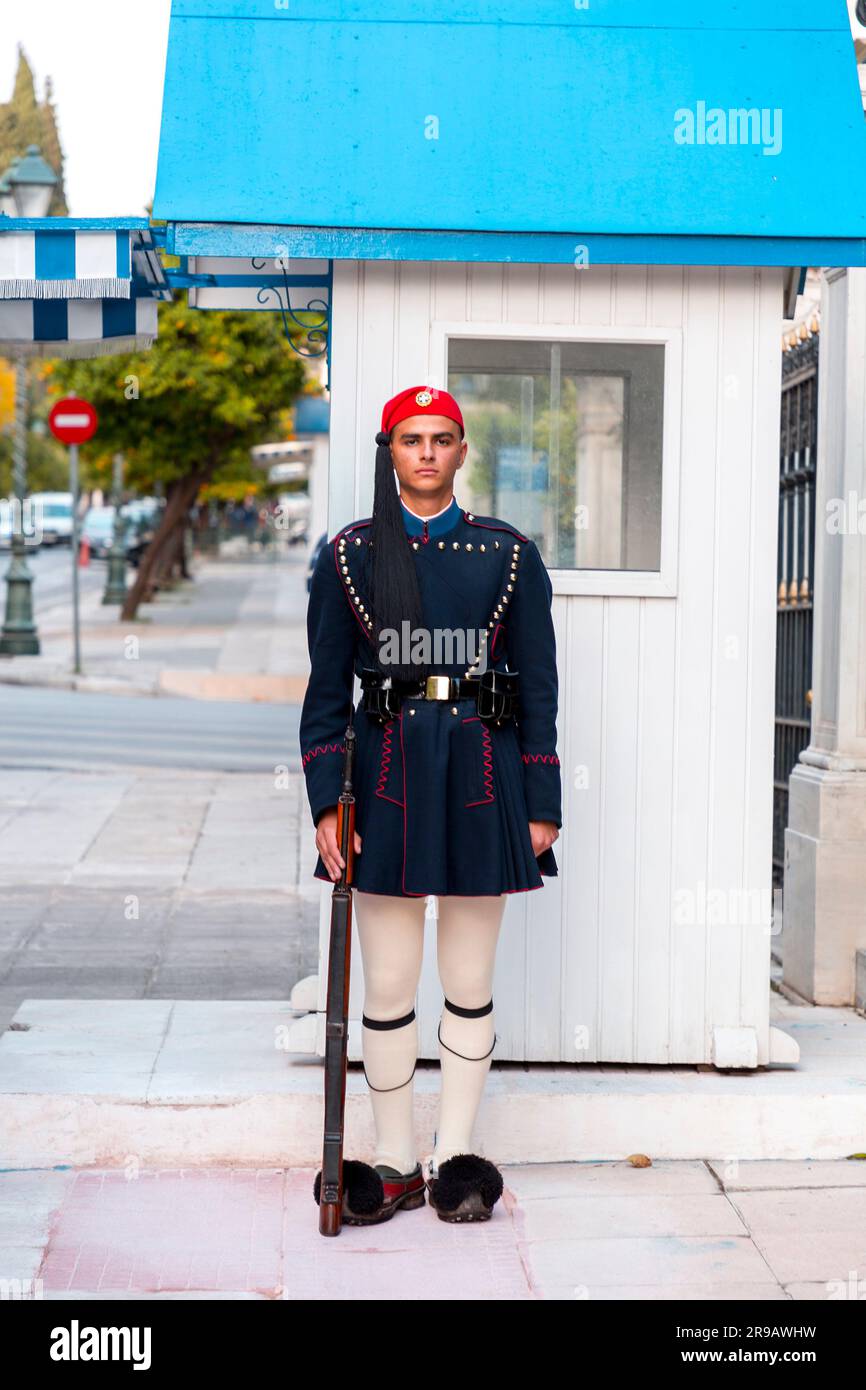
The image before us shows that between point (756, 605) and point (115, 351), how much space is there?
2.31 m

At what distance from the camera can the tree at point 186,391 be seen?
28.4 metres

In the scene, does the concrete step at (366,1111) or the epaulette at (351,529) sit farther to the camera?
the concrete step at (366,1111)

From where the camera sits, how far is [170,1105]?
4.94 meters

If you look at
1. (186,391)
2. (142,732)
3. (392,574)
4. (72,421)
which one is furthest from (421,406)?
(186,391)

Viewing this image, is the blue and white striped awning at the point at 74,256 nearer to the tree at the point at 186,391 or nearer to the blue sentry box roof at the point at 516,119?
the blue sentry box roof at the point at 516,119

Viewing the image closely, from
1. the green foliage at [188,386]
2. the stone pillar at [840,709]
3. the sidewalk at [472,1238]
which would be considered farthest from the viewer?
the green foliage at [188,386]

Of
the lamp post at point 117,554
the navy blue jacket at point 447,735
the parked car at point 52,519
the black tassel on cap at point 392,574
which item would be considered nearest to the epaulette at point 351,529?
the navy blue jacket at point 447,735

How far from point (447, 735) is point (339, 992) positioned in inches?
26.0

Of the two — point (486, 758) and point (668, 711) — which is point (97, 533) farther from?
point (486, 758)

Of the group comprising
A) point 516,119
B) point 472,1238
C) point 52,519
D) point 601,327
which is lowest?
point 472,1238

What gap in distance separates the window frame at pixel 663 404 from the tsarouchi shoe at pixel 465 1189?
1.59 m

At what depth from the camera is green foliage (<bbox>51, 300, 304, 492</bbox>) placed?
28406 millimetres

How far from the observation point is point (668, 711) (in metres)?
5.15
